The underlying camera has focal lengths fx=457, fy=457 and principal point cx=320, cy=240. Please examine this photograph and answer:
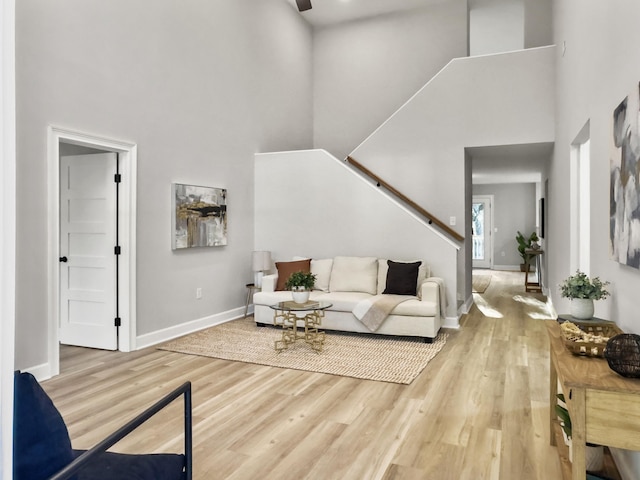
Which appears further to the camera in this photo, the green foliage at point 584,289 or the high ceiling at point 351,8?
the high ceiling at point 351,8

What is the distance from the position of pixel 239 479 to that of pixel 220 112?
4.77 meters

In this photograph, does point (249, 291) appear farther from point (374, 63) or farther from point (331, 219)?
point (374, 63)

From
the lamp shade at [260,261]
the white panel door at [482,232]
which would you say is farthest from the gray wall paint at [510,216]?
the lamp shade at [260,261]

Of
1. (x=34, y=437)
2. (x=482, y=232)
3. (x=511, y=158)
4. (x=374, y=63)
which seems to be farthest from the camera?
(x=482, y=232)

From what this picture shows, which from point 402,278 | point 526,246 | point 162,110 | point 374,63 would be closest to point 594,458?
point 402,278

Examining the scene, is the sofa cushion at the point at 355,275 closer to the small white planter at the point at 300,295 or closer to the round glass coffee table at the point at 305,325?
the round glass coffee table at the point at 305,325

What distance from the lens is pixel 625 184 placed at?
7.45 feet

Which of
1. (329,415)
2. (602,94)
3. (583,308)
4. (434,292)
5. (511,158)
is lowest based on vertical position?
(329,415)

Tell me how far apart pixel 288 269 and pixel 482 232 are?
395 inches

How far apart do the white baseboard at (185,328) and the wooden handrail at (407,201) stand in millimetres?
2701

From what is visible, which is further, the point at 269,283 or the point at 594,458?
the point at 269,283

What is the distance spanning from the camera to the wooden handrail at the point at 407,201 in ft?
20.8

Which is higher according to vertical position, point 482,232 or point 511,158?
point 511,158

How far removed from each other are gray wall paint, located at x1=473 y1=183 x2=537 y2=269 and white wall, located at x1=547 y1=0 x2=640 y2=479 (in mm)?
9312
